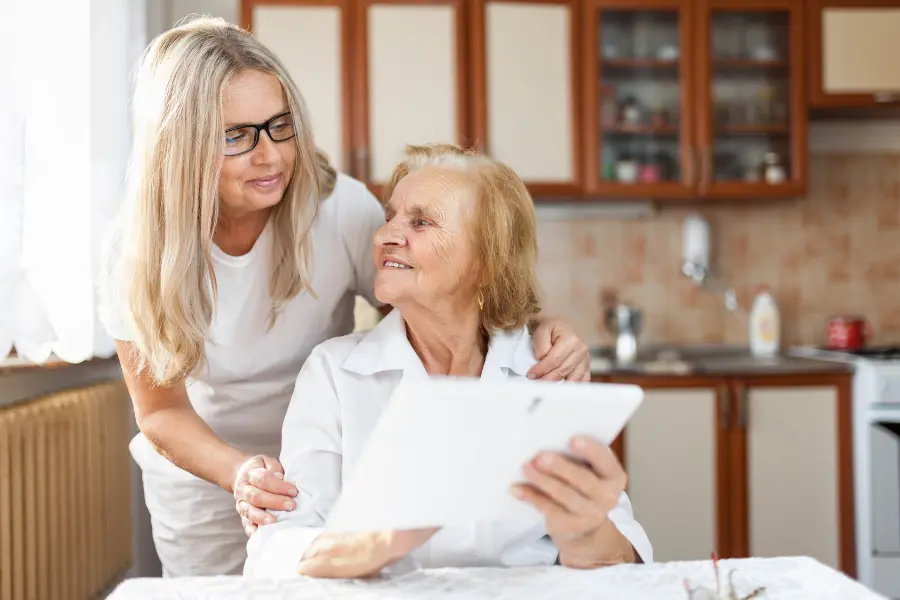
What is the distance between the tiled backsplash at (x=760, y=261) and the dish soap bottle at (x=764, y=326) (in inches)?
5.2

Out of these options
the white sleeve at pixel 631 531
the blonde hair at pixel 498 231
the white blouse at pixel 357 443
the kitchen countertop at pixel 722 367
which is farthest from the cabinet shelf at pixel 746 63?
the white sleeve at pixel 631 531

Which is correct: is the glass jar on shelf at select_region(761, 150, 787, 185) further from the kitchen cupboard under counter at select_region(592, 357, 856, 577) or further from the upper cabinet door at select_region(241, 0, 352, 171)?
the upper cabinet door at select_region(241, 0, 352, 171)

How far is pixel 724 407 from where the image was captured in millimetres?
3041

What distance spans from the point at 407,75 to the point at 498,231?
1995mm

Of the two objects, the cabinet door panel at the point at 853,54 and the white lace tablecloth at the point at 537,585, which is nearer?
the white lace tablecloth at the point at 537,585

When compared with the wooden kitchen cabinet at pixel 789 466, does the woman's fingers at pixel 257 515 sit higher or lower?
higher

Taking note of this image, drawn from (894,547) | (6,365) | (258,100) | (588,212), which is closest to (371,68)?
(588,212)

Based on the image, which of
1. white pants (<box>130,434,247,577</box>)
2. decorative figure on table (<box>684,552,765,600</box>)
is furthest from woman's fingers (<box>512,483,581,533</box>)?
white pants (<box>130,434,247,577</box>)

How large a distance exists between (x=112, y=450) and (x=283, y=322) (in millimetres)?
1198

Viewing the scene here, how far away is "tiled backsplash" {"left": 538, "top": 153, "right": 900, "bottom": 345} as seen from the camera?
12.0 ft

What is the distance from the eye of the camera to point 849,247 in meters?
3.73

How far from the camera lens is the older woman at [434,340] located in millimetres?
1291

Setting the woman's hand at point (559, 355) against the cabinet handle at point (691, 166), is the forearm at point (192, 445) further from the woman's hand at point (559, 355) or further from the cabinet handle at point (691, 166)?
the cabinet handle at point (691, 166)

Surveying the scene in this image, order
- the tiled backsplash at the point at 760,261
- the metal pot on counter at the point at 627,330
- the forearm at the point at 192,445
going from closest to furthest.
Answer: the forearm at the point at 192,445 → the metal pot on counter at the point at 627,330 → the tiled backsplash at the point at 760,261
